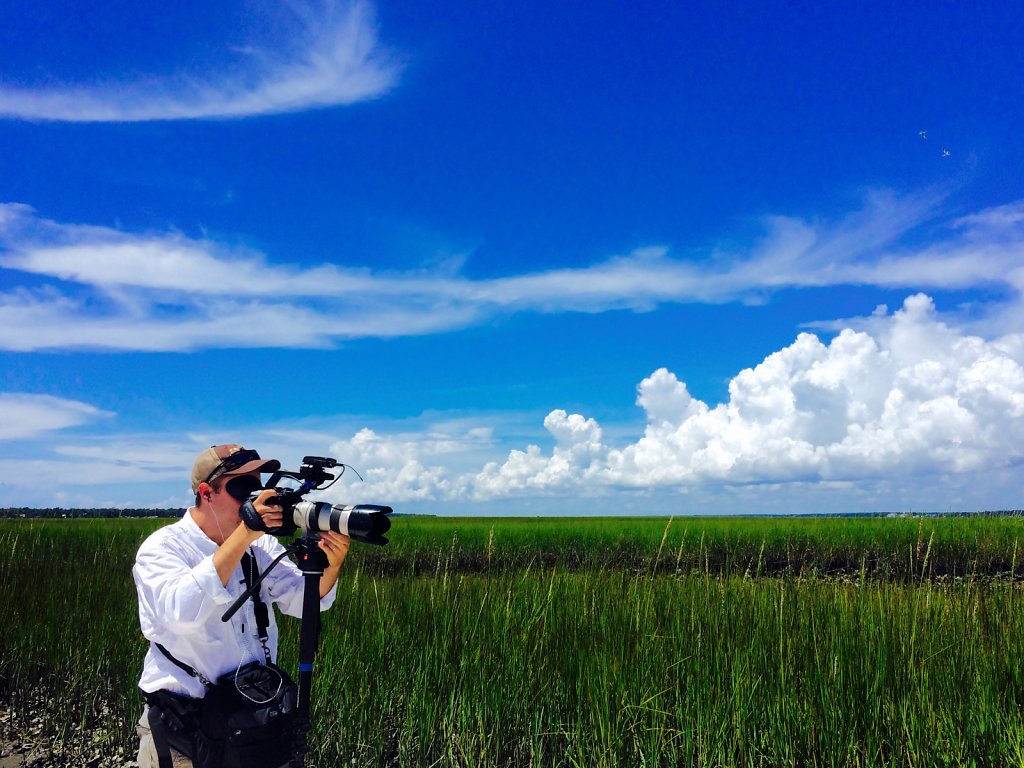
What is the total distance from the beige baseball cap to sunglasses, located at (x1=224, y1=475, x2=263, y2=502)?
0.03 meters

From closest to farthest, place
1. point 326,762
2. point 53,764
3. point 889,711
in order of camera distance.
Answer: point 889,711, point 326,762, point 53,764

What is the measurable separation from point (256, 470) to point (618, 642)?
131 inches

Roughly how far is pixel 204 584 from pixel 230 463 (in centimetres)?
48

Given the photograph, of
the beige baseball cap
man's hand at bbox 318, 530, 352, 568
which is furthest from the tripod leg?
the beige baseball cap

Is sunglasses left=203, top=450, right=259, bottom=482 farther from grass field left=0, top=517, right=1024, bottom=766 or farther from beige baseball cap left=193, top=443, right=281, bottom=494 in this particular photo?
grass field left=0, top=517, right=1024, bottom=766

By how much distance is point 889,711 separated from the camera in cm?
426

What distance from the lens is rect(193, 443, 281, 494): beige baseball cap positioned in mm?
2898

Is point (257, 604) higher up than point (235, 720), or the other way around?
point (257, 604)

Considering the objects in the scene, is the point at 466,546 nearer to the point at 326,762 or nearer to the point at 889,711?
the point at 326,762

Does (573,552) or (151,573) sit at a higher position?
(151,573)

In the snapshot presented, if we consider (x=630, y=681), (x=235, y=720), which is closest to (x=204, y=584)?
(x=235, y=720)

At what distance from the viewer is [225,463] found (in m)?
2.88

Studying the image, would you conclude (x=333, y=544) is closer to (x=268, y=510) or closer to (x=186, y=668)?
(x=268, y=510)

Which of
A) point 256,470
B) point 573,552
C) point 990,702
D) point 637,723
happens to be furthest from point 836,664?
point 573,552
